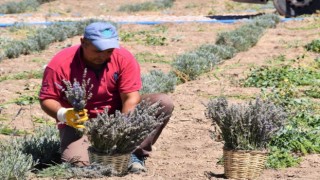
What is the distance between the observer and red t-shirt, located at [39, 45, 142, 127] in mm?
5559

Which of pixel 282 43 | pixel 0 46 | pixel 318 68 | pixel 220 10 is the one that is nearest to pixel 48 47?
pixel 0 46

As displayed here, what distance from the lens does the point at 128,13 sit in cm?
2158

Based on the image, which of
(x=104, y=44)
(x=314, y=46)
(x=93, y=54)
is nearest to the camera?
(x=104, y=44)

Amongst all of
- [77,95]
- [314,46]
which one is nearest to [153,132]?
[77,95]

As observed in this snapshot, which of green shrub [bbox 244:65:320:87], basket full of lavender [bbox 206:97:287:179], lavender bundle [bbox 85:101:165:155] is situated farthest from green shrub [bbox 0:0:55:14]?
basket full of lavender [bbox 206:97:287:179]

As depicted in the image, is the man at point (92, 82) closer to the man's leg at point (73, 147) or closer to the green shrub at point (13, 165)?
the man's leg at point (73, 147)

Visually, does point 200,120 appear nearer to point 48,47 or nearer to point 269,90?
point 269,90

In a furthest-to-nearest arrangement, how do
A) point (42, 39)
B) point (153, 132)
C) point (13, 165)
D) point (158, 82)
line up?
point (42, 39)
point (158, 82)
point (153, 132)
point (13, 165)

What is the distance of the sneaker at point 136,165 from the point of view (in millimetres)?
5512

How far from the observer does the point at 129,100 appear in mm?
5617

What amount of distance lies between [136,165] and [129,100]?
0.45 m

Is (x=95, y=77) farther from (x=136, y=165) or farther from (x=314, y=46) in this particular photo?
(x=314, y=46)

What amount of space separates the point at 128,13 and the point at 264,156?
16626 mm

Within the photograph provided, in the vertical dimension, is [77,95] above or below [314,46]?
above
